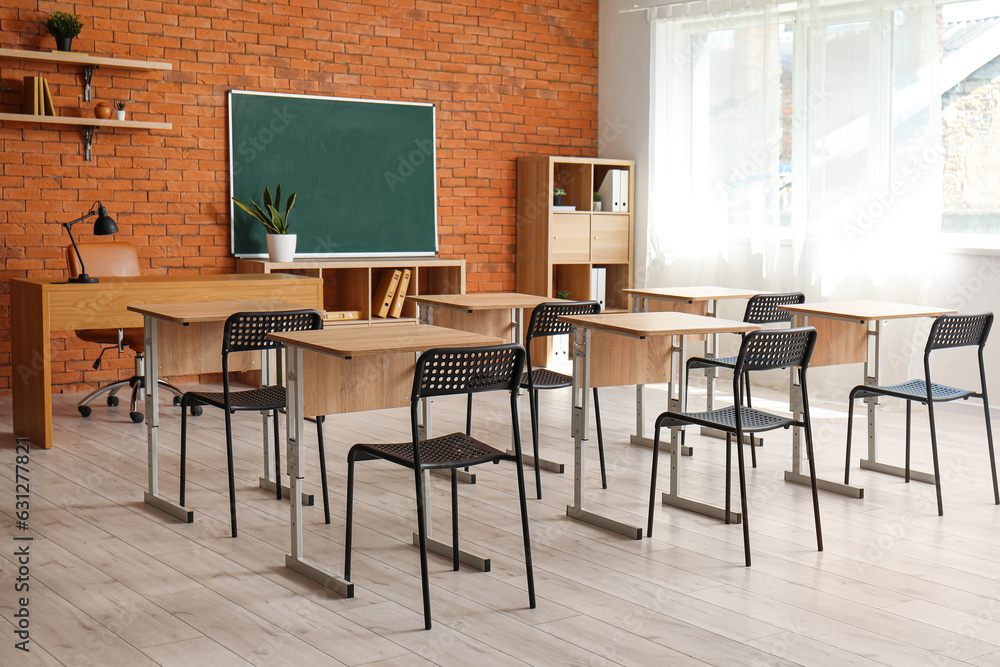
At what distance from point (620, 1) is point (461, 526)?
576 centimetres

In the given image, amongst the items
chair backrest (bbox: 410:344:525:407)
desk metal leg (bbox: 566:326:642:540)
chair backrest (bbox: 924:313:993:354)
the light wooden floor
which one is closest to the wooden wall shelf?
the light wooden floor

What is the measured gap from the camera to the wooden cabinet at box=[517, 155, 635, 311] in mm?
8109

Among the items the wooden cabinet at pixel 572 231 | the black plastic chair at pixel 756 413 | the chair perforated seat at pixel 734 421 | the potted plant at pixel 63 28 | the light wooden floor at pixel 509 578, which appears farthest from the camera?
the wooden cabinet at pixel 572 231

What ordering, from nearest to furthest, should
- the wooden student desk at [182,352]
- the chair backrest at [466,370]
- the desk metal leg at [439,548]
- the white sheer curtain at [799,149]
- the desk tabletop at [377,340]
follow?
the chair backrest at [466,370]
the desk tabletop at [377,340]
the desk metal leg at [439,548]
the wooden student desk at [182,352]
the white sheer curtain at [799,149]

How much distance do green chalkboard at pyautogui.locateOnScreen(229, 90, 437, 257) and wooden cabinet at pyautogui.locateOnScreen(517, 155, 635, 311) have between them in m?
0.79

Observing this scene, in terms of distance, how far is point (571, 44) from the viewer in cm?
861

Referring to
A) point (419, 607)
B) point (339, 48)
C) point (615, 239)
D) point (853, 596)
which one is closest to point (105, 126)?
point (339, 48)

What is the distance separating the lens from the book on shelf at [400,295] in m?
7.49

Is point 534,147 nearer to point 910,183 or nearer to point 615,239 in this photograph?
point 615,239

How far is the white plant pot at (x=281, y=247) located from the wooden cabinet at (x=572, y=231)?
6.68 feet

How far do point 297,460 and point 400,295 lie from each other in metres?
4.19

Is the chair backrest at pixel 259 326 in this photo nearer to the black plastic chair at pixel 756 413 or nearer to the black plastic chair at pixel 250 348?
the black plastic chair at pixel 250 348

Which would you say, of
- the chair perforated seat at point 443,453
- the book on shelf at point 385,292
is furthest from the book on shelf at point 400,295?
the chair perforated seat at point 443,453

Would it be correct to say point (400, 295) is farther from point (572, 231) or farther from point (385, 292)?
point (572, 231)
